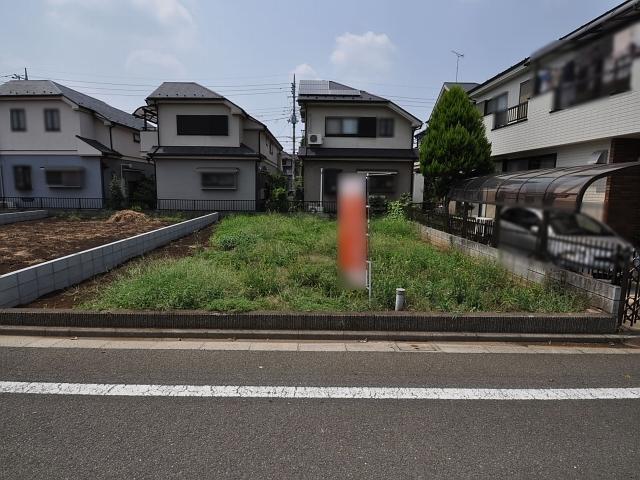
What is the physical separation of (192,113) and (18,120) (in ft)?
32.5

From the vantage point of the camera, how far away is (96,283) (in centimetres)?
682

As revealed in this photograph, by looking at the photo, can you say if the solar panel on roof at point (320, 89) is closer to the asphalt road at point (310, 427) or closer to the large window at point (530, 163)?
the large window at point (530, 163)

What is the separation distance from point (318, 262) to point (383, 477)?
5715 millimetres

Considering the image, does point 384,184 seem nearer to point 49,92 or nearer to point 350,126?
point 350,126

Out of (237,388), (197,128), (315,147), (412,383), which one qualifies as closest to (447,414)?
(412,383)

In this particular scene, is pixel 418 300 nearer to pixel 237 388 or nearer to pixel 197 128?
pixel 237 388

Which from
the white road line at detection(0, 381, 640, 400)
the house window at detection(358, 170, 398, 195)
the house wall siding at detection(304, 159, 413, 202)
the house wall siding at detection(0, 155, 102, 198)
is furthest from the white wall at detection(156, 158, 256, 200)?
the white road line at detection(0, 381, 640, 400)

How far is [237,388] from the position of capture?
3.70 m

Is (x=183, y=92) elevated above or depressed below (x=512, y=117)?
above

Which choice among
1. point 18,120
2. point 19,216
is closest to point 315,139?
point 19,216

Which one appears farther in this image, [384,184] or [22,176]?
[22,176]

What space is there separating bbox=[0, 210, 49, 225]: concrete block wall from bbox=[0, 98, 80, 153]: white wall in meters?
5.23

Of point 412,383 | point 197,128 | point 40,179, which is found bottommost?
point 412,383

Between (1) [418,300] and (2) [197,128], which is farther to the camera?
(2) [197,128]
